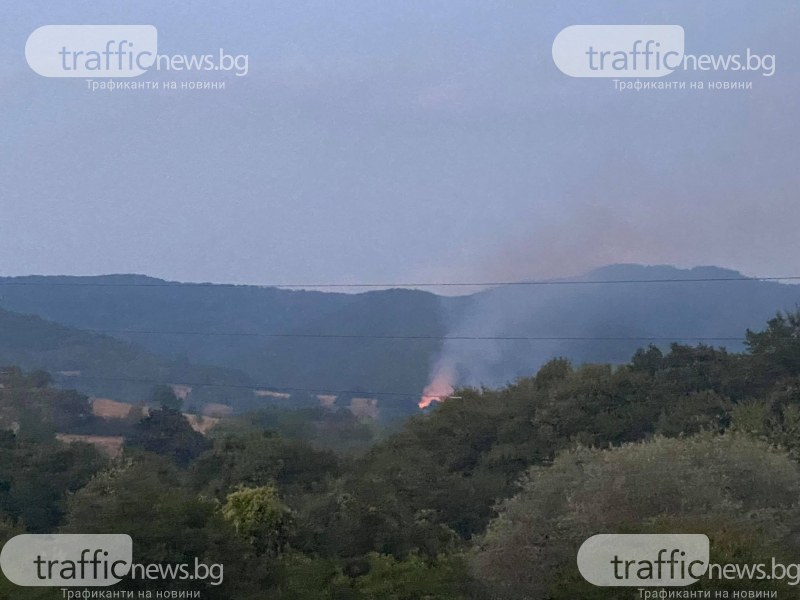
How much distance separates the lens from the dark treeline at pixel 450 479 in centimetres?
1195

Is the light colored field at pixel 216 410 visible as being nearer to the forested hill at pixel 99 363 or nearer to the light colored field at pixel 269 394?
the forested hill at pixel 99 363

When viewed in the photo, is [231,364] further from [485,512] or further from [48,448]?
[485,512]

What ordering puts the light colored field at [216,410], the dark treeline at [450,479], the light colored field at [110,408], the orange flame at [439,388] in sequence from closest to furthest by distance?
the dark treeline at [450,479] → the light colored field at [216,410] → the light colored field at [110,408] → the orange flame at [439,388]

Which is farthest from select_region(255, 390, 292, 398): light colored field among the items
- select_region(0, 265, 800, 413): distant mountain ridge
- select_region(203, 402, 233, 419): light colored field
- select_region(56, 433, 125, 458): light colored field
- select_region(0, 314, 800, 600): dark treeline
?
select_region(56, 433, 125, 458): light colored field

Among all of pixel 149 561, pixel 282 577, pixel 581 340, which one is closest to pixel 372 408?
pixel 581 340

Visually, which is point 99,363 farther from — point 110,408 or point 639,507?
point 639,507

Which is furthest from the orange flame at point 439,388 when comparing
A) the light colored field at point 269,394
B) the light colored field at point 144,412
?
the light colored field at point 144,412

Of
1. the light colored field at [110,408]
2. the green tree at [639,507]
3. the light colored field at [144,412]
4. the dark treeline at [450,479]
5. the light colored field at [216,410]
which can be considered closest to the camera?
the green tree at [639,507]

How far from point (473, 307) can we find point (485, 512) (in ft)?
29.7

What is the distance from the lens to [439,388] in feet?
80.3

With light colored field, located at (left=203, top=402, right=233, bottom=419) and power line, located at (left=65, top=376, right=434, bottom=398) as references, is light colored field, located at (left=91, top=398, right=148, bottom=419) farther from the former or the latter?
light colored field, located at (left=203, top=402, right=233, bottom=419)

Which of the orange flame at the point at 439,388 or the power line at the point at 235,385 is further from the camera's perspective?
the orange flame at the point at 439,388

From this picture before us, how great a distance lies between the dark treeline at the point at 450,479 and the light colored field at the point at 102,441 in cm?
22

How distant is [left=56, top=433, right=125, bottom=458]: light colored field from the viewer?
64.5ft
